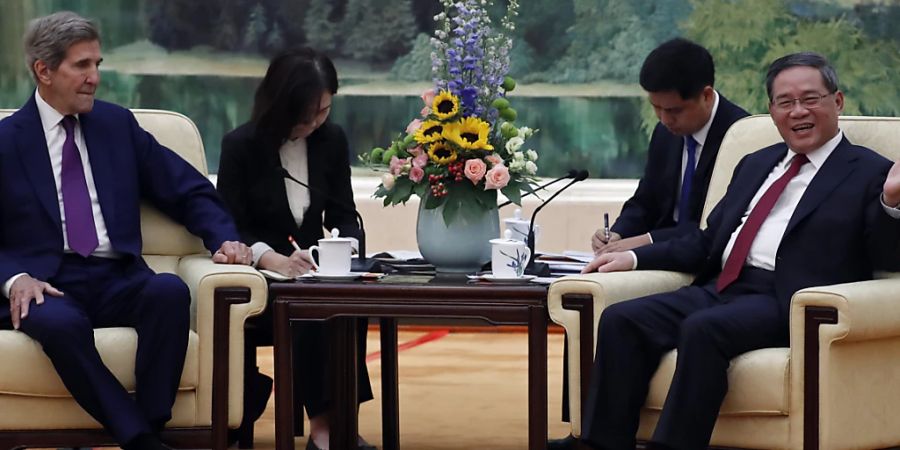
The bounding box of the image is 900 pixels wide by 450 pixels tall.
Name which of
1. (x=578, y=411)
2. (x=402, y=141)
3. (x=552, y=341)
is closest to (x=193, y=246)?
(x=402, y=141)

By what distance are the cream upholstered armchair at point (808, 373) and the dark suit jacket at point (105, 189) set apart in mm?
1109

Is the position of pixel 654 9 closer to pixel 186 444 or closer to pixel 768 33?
pixel 768 33

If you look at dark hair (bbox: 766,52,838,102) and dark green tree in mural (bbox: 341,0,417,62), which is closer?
dark hair (bbox: 766,52,838,102)

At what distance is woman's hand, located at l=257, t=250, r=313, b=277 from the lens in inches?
163

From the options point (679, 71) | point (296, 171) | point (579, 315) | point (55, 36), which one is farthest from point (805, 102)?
point (55, 36)

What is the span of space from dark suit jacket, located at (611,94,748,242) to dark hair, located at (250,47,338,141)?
106cm

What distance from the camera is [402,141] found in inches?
167

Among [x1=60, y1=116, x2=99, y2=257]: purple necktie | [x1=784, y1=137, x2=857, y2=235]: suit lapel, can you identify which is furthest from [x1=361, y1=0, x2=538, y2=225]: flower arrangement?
[x1=60, y1=116, x2=99, y2=257]: purple necktie

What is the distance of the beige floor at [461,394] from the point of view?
5.02 metres

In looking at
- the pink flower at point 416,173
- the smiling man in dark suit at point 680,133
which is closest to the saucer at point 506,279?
the pink flower at point 416,173

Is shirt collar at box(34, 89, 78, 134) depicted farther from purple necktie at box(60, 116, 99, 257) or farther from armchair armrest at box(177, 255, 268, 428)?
armchair armrest at box(177, 255, 268, 428)

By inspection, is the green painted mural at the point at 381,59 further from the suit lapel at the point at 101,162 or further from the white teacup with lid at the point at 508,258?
the white teacup with lid at the point at 508,258

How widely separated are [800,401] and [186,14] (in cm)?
459

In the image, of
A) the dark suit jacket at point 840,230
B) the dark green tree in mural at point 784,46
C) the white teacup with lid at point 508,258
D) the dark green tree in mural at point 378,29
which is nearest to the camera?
the dark suit jacket at point 840,230
